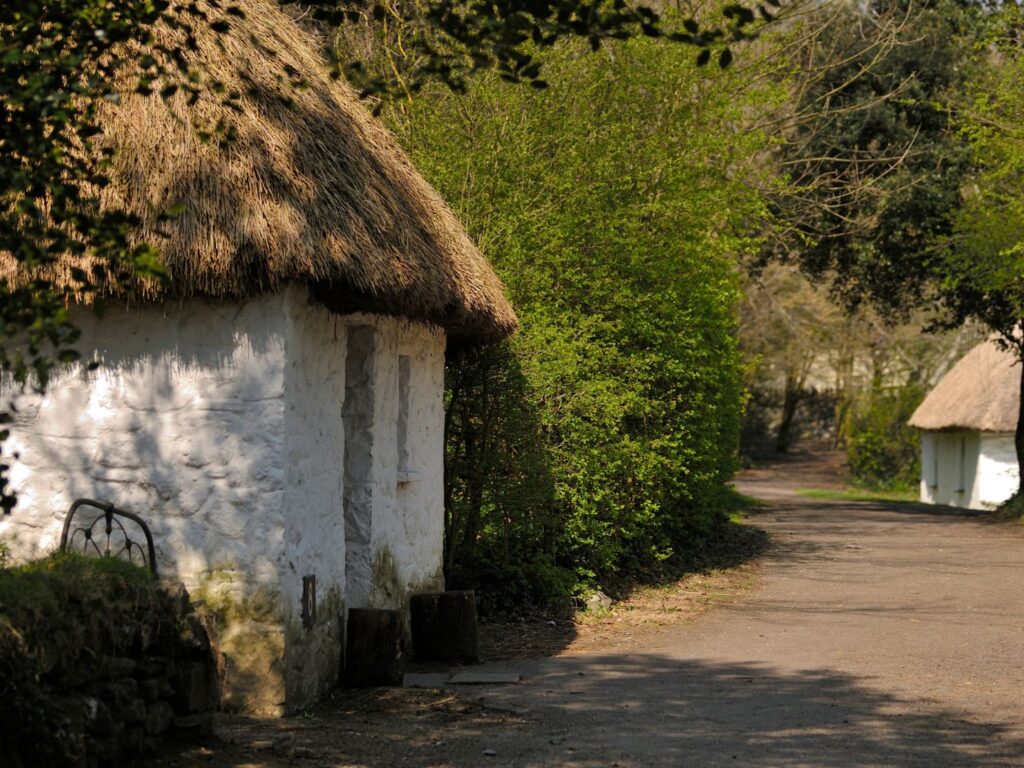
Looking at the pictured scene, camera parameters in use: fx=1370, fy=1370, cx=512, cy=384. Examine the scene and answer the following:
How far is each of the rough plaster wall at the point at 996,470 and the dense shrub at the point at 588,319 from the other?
17.4 metres

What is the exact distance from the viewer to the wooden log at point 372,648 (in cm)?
899

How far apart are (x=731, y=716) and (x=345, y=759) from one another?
2481mm

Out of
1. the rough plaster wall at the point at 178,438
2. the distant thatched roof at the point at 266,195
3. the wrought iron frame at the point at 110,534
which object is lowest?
the wrought iron frame at the point at 110,534

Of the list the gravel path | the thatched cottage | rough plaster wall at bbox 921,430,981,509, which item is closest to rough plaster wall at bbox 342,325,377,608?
the gravel path

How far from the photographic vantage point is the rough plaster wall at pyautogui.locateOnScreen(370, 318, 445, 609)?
9.81m

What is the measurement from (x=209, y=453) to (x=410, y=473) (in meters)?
2.61

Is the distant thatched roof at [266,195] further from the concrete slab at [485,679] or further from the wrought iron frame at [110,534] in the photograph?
the concrete slab at [485,679]

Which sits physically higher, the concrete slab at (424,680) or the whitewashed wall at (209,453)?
the whitewashed wall at (209,453)

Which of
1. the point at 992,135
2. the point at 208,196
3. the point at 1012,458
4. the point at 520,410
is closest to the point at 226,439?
the point at 208,196

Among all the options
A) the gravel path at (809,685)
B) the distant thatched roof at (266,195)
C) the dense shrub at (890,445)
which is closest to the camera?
the gravel path at (809,685)

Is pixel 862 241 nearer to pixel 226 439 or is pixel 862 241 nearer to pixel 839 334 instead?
pixel 839 334

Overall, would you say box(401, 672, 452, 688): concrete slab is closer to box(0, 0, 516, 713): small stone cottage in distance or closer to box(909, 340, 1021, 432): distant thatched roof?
box(0, 0, 516, 713): small stone cottage in distance

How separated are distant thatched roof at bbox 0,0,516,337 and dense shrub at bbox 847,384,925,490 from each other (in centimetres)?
3490

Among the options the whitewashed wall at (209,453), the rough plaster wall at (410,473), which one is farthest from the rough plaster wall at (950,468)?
the whitewashed wall at (209,453)
